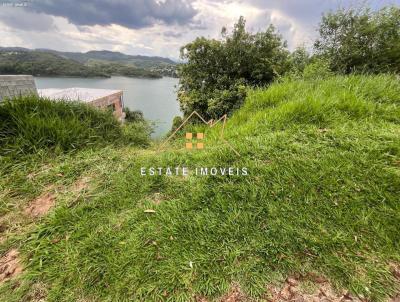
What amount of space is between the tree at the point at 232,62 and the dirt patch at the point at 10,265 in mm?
7202

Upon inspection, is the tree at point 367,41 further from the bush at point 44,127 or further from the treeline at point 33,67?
the treeline at point 33,67

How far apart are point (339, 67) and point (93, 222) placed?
A: 9.16m

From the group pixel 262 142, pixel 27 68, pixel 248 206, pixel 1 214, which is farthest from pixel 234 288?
pixel 27 68

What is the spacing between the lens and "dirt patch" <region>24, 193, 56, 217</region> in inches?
68.4

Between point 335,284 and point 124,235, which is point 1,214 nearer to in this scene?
point 124,235

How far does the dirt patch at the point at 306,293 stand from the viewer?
1.15 metres

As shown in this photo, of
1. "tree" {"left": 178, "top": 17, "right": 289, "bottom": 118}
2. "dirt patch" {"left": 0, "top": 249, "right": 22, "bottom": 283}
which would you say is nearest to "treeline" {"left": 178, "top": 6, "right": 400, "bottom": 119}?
"tree" {"left": 178, "top": 17, "right": 289, "bottom": 118}

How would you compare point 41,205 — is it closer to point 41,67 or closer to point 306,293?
point 306,293

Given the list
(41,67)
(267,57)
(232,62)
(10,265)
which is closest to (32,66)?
(41,67)

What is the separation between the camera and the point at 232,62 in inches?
340

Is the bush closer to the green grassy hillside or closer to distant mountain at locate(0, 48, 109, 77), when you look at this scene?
the green grassy hillside

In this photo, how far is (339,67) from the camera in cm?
720

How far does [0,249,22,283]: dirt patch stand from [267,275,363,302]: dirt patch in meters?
1.72

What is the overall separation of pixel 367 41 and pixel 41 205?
10.7m
